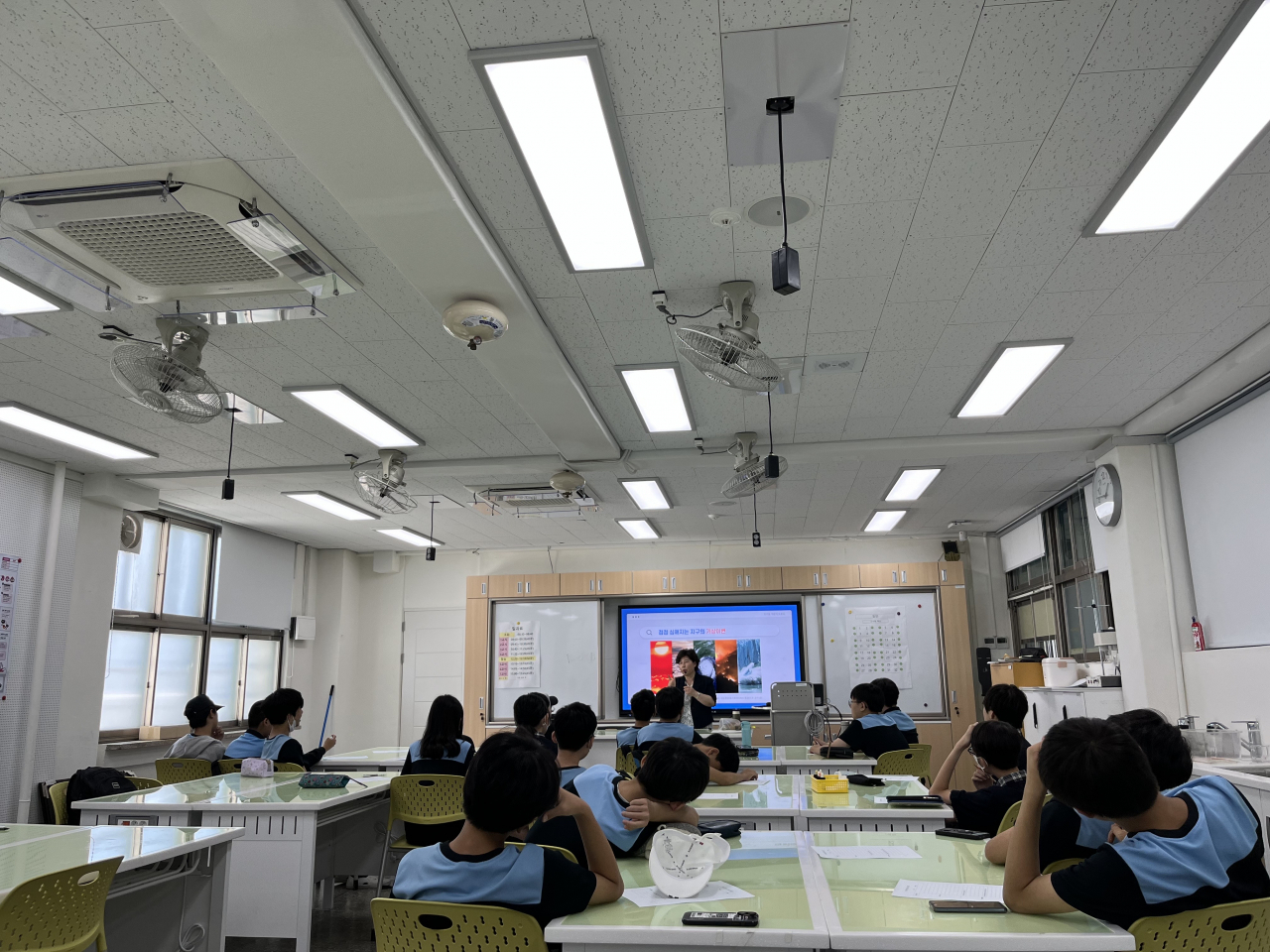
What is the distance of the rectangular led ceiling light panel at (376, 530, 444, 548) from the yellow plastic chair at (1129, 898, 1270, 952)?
8140mm

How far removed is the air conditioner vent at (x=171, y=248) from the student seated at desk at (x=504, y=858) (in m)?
2.21

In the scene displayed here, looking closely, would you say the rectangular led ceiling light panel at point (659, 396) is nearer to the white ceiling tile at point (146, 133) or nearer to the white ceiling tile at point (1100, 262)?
the white ceiling tile at point (1100, 262)

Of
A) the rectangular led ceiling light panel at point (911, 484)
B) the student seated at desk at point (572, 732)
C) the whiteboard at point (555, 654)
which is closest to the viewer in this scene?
the student seated at desk at point (572, 732)

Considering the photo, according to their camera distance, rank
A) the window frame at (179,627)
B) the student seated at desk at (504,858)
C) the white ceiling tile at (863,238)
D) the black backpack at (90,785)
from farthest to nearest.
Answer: the window frame at (179,627) → the black backpack at (90,785) → the white ceiling tile at (863,238) → the student seated at desk at (504,858)

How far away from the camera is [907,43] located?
7.67 feet

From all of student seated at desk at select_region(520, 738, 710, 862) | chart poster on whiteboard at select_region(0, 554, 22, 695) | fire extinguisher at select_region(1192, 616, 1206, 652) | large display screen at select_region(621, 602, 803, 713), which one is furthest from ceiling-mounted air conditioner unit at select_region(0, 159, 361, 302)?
large display screen at select_region(621, 602, 803, 713)

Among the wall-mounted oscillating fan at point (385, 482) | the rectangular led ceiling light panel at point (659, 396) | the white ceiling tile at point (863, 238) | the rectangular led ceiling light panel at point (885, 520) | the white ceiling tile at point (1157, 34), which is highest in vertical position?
the white ceiling tile at point (1157, 34)

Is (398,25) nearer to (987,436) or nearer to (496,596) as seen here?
(987,436)

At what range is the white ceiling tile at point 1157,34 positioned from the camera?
224 centimetres

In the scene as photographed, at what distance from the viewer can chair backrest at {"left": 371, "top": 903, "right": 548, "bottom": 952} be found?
1.84 metres

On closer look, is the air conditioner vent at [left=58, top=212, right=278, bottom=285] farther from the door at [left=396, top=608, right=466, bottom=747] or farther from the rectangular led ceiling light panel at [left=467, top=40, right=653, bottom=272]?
the door at [left=396, top=608, right=466, bottom=747]

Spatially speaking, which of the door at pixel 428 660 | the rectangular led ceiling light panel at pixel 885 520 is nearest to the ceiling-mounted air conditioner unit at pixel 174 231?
the rectangular led ceiling light panel at pixel 885 520

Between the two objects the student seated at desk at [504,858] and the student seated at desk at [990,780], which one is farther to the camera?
the student seated at desk at [990,780]

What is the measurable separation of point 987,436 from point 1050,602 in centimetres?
309
